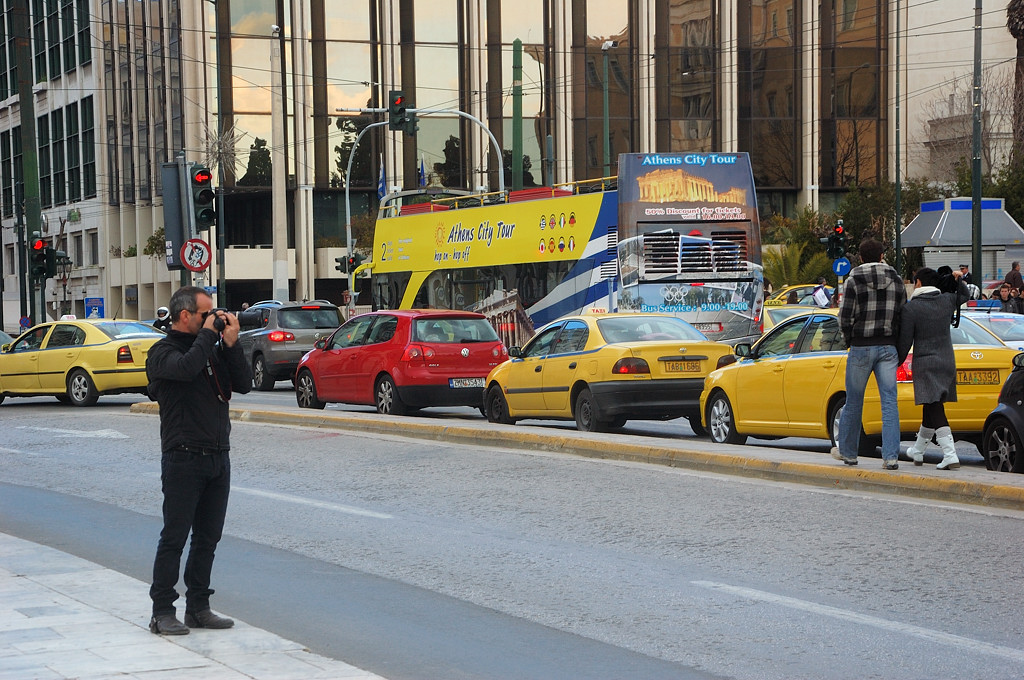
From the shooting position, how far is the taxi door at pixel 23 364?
25.4m

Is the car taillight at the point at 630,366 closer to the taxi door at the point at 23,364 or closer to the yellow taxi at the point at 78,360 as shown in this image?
the yellow taxi at the point at 78,360

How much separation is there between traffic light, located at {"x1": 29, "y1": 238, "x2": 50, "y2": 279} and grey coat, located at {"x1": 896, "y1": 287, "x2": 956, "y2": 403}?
22.7m

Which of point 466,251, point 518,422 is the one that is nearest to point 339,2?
point 466,251

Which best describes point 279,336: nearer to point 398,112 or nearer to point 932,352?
point 398,112

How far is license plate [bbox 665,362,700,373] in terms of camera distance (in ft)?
56.2

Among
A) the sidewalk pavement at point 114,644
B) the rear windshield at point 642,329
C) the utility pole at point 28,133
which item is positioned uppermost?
the utility pole at point 28,133

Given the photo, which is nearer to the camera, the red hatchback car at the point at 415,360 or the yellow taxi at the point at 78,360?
the red hatchback car at the point at 415,360

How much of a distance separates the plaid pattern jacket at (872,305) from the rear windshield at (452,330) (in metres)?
9.78

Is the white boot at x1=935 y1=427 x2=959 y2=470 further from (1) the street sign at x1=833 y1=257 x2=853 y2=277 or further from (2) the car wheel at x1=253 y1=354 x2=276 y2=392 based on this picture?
(1) the street sign at x1=833 y1=257 x2=853 y2=277

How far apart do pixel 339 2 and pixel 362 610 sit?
63350 mm

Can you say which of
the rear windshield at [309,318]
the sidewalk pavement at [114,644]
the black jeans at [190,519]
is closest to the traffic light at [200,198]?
the rear windshield at [309,318]

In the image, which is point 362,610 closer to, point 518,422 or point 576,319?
point 576,319

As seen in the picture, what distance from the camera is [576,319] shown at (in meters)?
18.2

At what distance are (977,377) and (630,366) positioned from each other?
182 inches
